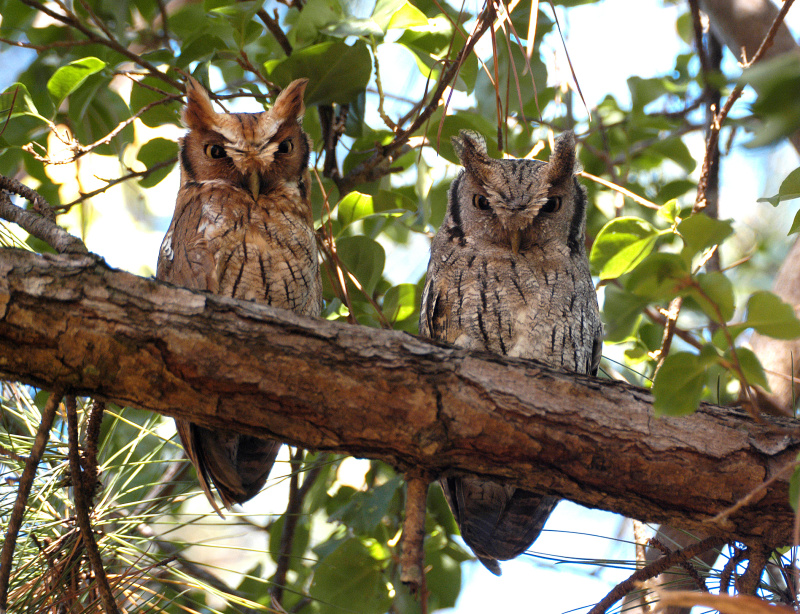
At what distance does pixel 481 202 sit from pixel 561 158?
303 mm

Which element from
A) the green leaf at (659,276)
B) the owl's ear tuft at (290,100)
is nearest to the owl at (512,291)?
the owl's ear tuft at (290,100)

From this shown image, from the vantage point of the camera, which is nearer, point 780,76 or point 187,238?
point 780,76

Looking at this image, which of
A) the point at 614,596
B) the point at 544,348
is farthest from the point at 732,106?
the point at 614,596

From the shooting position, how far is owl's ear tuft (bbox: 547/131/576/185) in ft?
7.32

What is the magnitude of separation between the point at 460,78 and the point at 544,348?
981 millimetres

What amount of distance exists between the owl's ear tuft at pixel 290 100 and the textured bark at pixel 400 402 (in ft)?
2.91

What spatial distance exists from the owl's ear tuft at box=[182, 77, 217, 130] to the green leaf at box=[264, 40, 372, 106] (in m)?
0.27

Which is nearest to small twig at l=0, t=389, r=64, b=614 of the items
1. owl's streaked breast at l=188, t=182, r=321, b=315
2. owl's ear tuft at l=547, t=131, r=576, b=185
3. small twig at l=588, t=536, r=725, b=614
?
owl's streaked breast at l=188, t=182, r=321, b=315

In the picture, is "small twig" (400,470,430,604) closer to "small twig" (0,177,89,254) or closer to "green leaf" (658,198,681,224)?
"small twig" (0,177,89,254)

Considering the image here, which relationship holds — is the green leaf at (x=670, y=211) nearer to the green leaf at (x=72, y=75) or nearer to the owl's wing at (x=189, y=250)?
the owl's wing at (x=189, y=250)

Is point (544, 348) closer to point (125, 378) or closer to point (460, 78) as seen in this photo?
point (460, 78)

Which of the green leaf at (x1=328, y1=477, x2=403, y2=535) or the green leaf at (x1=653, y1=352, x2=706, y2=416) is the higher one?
the green leaf at (x1=653, y1=352, x2=706, y2=416)

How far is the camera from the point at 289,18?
9.14ft

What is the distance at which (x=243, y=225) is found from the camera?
2.06 metres
